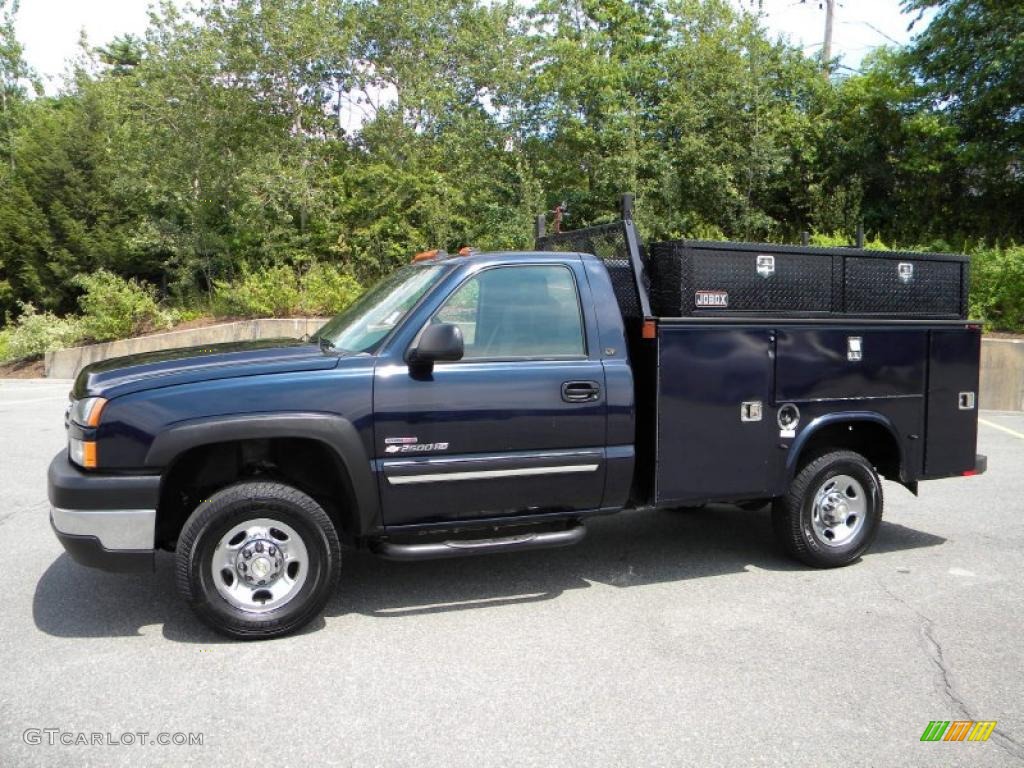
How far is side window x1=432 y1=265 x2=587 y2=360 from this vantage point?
4.68 metres

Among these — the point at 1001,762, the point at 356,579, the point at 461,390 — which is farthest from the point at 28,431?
the point at 1001,762

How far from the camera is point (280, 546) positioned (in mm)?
4340

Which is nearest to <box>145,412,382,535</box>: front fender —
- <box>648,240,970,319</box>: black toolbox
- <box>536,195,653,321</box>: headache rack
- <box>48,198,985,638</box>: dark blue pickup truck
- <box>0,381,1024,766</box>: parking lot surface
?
<box>48,198,985,638</box>: dark blue pickup truck

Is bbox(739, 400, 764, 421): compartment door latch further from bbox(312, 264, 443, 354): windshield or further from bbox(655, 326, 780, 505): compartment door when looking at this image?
bbox(312, 264, 443, 354): windshield

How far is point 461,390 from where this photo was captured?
447 centimetres

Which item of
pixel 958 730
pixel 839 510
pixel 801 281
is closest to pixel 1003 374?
pixel 839 510

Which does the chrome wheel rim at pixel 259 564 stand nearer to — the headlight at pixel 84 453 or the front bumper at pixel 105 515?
the front bumper at pixel 105 515

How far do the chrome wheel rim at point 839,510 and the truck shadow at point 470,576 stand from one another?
30cm

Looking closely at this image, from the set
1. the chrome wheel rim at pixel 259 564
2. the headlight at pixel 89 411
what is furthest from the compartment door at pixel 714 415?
the headlight at pixel 89 411

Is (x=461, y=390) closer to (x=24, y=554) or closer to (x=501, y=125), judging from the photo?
(x=24, y=554)

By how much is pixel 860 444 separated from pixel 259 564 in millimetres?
4042

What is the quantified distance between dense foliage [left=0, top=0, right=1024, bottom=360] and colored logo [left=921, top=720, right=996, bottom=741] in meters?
16.6

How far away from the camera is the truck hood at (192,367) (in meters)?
4.18

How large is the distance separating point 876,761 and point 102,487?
3548 millimetres
